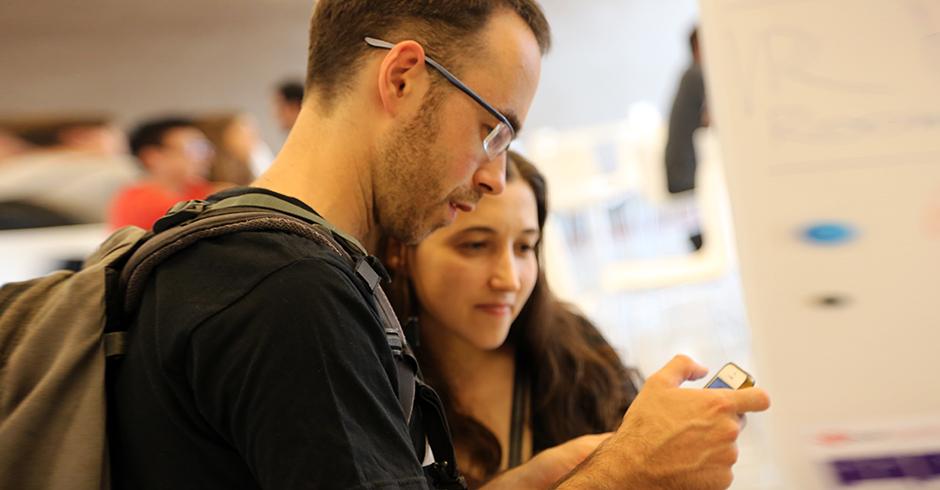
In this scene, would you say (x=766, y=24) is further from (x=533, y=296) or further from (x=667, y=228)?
(x=667, y=228)

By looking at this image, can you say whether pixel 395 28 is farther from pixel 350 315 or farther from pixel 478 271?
pixel 478 271

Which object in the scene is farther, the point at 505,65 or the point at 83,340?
the point at 505,65

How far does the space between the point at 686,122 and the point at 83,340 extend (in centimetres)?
441

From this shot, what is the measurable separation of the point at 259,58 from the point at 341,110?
8.43 meters

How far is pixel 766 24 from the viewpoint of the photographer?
1927 millimetres

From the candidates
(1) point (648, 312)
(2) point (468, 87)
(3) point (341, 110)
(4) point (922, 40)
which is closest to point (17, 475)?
(3) point (341, 110)

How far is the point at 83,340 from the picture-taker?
3.04 feet

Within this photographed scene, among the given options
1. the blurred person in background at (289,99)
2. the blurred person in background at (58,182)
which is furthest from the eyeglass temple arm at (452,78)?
the blurred person in background at (58,182)

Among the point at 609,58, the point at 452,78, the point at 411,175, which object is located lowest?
the point at 411,175

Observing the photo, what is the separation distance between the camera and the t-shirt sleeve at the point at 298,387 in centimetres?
83

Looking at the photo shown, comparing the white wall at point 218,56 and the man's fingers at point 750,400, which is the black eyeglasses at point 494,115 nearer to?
the man's fingers at point 750,400

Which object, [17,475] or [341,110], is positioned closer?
[17,475]

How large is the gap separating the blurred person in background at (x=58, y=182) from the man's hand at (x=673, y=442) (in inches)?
270

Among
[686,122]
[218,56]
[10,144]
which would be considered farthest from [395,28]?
[218,56]
